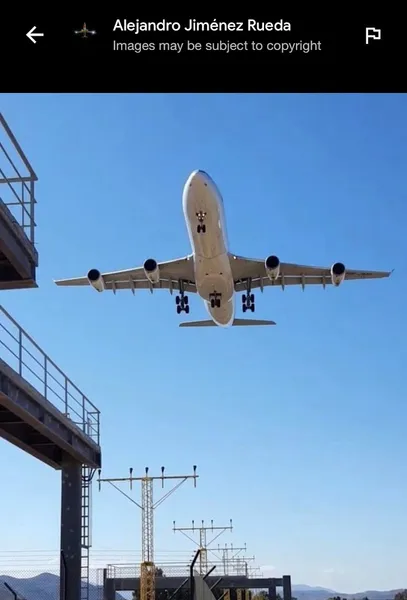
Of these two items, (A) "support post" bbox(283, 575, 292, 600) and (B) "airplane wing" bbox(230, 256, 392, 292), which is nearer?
(B) "airplane wing" bbox(230, 256, 392, 292)

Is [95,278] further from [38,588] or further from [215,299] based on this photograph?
[38,588]

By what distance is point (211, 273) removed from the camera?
38125mm

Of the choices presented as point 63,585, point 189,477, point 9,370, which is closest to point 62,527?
point 63,585

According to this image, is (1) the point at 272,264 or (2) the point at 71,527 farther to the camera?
(1) the point at 272,264

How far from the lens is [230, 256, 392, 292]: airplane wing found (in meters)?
42.9

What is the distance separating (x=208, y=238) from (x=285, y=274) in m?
9.92

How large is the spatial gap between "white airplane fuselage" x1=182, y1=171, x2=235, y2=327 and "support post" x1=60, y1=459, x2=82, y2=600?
10.3 metres

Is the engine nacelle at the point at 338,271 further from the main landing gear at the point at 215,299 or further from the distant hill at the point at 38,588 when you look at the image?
the distant hill at the point at 38,588

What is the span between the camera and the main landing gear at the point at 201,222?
113ft

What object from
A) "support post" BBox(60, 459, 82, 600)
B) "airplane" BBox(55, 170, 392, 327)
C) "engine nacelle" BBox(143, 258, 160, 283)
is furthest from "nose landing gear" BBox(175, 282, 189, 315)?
"support post" BBox(60, 459, 82, 600)
